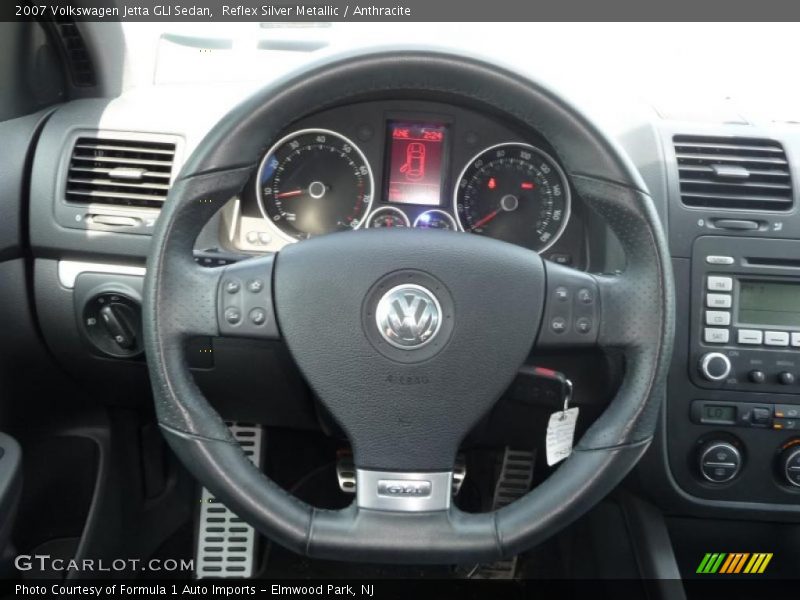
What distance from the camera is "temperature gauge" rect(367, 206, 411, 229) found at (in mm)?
1832

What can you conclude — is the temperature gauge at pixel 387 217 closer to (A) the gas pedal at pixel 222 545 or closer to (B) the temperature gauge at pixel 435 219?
(B) the temperature gauge at pixel 435 219

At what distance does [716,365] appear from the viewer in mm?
1786

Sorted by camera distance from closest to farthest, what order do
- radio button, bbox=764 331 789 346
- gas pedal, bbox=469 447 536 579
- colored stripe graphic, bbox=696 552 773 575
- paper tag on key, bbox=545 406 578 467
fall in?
1. paper tag on key, bbox=545 406 578 467
2. radio button, bbox=764 331 789 346
3. colored stripe graphic, bbox=696 552 773 575
4. gas pedal, bbox=469 447 536 579

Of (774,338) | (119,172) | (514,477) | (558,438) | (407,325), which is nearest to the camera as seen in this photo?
(407,325)

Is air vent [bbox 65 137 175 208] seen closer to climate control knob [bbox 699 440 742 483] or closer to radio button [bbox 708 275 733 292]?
radio button [bbox 708 275 733 292]

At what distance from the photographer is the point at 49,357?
2037 millimetres

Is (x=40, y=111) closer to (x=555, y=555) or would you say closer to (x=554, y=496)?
(x=554, y=496)

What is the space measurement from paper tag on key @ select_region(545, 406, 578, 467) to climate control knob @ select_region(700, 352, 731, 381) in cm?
44

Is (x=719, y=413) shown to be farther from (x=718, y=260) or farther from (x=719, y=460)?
(x=718, y=260)

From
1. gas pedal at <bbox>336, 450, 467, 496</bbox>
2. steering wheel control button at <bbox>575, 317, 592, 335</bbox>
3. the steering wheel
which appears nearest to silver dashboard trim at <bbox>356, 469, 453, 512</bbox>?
the steering wheel

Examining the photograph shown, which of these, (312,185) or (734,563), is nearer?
(312,185)

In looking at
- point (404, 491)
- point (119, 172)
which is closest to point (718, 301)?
point (404, 491)

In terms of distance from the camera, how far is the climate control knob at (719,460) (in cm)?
184

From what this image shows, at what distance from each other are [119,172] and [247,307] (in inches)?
26.1
